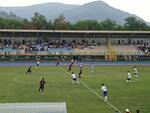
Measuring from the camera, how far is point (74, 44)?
251 feet

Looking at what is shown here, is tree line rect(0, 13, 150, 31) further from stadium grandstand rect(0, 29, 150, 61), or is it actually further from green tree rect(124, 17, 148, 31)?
stadium grandstand rect(0, 29, 150, 61)

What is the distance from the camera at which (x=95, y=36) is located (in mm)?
78562

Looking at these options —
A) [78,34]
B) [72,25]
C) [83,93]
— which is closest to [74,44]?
[78,34]

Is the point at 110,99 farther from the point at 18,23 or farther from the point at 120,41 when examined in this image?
the point at 18,23

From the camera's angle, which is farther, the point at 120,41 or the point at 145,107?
the point at 120,41

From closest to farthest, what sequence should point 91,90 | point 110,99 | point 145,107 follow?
point 145,107
point 110,99
point 91,90

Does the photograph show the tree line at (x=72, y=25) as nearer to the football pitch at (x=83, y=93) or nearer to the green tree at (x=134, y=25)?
the green tree at (x=134, y=25)

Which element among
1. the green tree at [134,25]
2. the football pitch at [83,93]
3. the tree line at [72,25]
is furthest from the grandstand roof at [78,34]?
the football pitch at [83,93]

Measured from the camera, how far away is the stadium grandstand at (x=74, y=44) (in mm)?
70812

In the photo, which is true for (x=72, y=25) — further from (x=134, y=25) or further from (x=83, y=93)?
(x=83, y=93)

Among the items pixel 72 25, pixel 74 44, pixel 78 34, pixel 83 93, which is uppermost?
pixel 72 25

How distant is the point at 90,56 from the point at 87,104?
44886mm

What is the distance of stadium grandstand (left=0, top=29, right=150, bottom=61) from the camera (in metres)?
70.8

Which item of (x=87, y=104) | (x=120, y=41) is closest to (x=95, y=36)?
(x=120, y=41)
